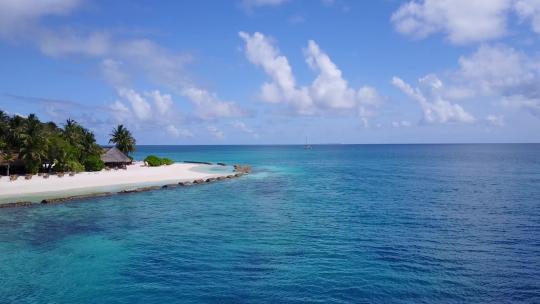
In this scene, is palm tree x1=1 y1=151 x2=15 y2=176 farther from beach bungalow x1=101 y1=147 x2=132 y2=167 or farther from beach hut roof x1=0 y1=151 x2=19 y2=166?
beach bungalow x1=101 y1=147 x2=132 y2=167

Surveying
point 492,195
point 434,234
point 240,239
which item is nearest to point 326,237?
point 240,239

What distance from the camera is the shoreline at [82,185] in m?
50.1

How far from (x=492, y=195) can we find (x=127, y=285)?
47.9 m

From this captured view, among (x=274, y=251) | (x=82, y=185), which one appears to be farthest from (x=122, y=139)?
(x=274, y=251)

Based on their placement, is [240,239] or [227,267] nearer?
[227,267]

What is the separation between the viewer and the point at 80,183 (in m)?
63.6

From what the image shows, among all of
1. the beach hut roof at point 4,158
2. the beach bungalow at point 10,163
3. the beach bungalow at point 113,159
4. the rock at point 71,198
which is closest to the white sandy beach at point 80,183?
the rock at point 71,198

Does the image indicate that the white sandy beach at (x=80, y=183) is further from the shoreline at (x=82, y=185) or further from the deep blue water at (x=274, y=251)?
the deep blue water at (x=274, y=251)

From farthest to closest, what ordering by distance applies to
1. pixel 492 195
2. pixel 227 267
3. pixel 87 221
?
1. pixel 492 195
2. pixel 87 221
3. pixel 227 267

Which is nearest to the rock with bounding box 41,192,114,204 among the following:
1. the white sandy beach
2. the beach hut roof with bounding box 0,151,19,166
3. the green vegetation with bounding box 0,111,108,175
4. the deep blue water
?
the deep blue water

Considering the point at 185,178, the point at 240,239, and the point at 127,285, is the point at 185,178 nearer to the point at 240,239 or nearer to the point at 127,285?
the point at 240,239

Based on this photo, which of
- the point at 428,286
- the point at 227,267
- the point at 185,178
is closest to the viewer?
the point at 428,286

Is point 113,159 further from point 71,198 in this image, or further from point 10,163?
point 71,198

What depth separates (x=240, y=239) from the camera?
1218 inches
